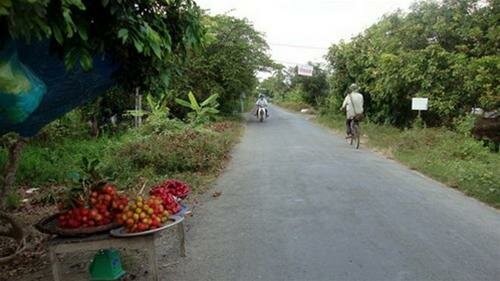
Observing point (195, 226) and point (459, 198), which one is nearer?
point (195, 226)

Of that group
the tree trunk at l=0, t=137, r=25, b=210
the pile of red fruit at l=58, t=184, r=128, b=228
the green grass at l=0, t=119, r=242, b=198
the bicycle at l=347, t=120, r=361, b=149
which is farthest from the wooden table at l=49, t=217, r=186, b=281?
the bicycle at l=347, t=120, r=361, b=149

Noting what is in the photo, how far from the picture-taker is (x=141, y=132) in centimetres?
1612

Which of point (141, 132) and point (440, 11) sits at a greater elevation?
point (440, 11)

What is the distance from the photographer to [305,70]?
1758 inches

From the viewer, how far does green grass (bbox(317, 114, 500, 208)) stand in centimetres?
922

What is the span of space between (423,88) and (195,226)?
513 inches

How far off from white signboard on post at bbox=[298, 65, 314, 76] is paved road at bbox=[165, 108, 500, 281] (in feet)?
111

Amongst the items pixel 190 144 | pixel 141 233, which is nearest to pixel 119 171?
pixel 190 144

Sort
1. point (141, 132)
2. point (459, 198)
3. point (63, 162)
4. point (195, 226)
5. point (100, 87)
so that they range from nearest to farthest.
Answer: point (100, 87) < point (195, 226) < point (459, 198) < point (63, 162) < point (141, 132)

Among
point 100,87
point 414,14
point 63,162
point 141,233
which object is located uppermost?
point 414,14

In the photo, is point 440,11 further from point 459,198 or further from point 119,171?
point 119,171

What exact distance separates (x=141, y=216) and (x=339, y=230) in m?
2.99

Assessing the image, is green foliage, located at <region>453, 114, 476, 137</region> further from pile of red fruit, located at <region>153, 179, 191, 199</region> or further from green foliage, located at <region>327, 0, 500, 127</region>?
pile of red fruit, located at <region>153, 179, 191, 199</region>

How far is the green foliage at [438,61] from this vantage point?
614 inches
